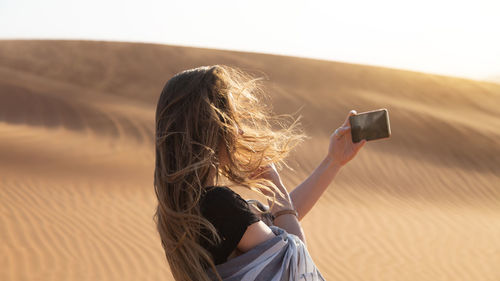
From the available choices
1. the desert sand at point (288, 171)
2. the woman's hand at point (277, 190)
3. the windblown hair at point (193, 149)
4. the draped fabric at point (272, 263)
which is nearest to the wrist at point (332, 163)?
the woman's hand at point (277, 190)

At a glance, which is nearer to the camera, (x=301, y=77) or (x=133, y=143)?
(x=133, y=143)

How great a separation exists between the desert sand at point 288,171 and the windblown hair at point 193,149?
5176mm

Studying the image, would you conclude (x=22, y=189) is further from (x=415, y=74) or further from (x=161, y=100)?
(x=415, y=74)

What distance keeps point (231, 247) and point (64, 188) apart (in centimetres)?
847

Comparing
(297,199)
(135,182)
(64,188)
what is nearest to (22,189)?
(64,188)

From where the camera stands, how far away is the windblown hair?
61.2 inches

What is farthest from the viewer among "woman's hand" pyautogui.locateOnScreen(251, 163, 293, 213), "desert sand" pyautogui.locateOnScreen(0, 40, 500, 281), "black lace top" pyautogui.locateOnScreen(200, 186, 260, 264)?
"desert sand" pyautogui.locateOnScreen(0, 40, 500, 281)

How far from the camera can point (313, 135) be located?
1495cm

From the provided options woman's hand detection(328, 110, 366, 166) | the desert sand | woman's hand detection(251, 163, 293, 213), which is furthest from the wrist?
the desert sand

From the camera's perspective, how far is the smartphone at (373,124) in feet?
6.18

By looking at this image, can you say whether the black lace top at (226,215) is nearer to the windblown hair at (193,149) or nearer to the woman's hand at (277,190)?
the windblown hair at (193,149)

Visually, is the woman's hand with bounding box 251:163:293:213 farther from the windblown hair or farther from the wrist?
the wrist

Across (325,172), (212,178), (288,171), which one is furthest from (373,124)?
(288,171)

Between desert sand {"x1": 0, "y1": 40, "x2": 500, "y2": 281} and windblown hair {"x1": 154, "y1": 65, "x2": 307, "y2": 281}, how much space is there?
204 inches
